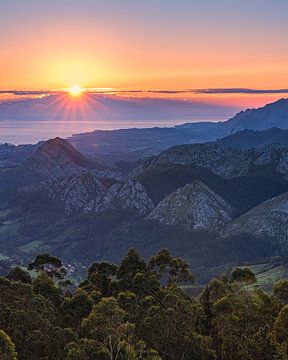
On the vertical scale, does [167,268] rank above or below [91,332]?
below

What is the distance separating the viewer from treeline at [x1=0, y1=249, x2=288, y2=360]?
180 ft

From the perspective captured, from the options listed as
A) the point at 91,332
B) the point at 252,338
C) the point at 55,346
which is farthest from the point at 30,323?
the point at 252,338

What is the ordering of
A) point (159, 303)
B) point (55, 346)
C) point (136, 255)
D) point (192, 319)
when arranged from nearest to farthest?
point (55, 346) < point (192, 319) < point (159, 303) < point (136, 255)

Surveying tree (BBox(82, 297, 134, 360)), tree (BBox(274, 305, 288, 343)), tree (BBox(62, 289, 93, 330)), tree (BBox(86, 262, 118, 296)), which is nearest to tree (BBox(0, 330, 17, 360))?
tree (BBox(82, 297, 134, 360))

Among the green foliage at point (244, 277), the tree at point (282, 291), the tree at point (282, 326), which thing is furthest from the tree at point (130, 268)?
the tree at point (282, 326)

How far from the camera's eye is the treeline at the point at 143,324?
54844 millimetres

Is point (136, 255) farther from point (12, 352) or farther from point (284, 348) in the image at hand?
point (12, 352)

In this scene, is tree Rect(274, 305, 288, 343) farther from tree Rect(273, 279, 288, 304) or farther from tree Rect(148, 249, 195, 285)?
tree Rect(148, 249, 195, 285)

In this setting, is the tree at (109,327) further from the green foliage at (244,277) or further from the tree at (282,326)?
the green foliage at (244,277)

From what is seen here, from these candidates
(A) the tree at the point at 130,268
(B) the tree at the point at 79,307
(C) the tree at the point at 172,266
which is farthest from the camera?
(C) the tree at the point at 172,266

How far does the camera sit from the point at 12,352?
160 ft

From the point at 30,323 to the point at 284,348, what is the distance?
31.4 metres

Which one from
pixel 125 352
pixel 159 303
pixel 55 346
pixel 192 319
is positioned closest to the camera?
pixel 125 352

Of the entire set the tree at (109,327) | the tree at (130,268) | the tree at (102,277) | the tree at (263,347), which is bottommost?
the tree at (102,277)
